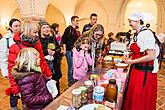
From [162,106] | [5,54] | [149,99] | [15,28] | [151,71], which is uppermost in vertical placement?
[15,28]

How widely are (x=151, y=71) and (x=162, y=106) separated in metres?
1.61

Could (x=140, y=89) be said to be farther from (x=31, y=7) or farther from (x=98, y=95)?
(x=31, y=7)

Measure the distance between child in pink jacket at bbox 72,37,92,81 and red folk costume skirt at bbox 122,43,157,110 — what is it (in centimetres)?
62

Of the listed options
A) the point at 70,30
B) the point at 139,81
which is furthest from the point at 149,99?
the point at 70,30

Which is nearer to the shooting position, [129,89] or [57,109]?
[57,109]

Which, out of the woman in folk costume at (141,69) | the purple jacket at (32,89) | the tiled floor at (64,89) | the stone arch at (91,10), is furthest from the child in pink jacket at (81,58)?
the stone arch at (91,10)

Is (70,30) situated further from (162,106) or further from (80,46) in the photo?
(162,106)

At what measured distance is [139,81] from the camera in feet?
8.23

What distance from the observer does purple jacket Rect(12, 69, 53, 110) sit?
1.81 m

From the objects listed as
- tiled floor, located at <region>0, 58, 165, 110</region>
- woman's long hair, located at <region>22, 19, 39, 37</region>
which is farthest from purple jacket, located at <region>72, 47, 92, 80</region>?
tiled floor, located at <region>0, 58, 165, 110</region>

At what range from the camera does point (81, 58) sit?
2773mm

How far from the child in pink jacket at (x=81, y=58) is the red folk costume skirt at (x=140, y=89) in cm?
62

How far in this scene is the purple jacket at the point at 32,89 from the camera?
1.81 metres

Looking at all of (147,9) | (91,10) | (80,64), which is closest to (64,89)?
(80,64)
